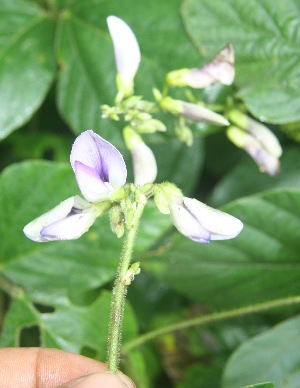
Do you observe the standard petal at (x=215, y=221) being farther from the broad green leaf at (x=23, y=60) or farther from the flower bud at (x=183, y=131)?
the broad green leaf at (x=23, y=60)

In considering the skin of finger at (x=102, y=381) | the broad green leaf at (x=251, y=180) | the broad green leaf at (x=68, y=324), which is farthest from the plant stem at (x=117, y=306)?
the broad green leaf at (x=251, y=180)

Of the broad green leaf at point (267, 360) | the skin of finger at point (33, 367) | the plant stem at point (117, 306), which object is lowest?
the broad green leaf at point (267, 360)

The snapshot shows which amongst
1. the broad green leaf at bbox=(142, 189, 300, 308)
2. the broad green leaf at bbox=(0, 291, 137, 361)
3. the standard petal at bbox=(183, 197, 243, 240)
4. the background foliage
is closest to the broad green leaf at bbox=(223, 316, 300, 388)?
the background foliage

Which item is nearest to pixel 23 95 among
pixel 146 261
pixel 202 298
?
pixel 146 261

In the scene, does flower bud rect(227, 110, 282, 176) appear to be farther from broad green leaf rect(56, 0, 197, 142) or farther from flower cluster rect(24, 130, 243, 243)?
flower cluster rect(24, 130, 243, 243)

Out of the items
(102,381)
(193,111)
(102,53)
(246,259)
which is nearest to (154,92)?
(193,111)

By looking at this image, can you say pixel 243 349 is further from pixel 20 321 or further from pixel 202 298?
pixel 20 321

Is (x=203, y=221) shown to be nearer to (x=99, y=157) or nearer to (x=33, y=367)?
(x=99, y=157)
